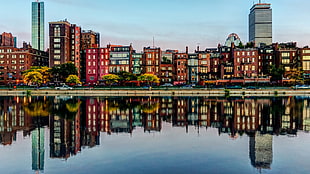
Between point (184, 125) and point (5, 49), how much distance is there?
4893 inches

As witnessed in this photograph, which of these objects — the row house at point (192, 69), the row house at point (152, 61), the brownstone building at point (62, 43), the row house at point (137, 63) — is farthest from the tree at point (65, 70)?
the row house at point (192, 69)

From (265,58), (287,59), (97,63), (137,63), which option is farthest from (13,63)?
(287,59)

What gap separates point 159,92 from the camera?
3497 inches

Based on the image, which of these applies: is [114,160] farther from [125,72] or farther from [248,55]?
[248,55]

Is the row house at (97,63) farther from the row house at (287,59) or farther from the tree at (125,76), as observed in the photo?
the row house at (287,59)

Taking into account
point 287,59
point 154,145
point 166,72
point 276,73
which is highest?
point 287,59

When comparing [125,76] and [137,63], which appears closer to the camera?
[125,76]

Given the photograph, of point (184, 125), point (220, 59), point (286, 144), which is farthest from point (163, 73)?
point (286, 144)

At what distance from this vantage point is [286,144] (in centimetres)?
2273

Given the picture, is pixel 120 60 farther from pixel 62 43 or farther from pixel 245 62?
pixel 245 62

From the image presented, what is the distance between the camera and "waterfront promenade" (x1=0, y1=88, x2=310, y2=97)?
86312 mm

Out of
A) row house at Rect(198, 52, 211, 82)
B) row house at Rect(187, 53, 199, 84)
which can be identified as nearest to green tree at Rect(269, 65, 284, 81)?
row house at Rect(198, 52, 211, 82)

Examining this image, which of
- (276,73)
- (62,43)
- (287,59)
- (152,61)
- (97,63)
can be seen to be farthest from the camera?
(62,43)

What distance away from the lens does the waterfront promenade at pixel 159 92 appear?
86.3m
